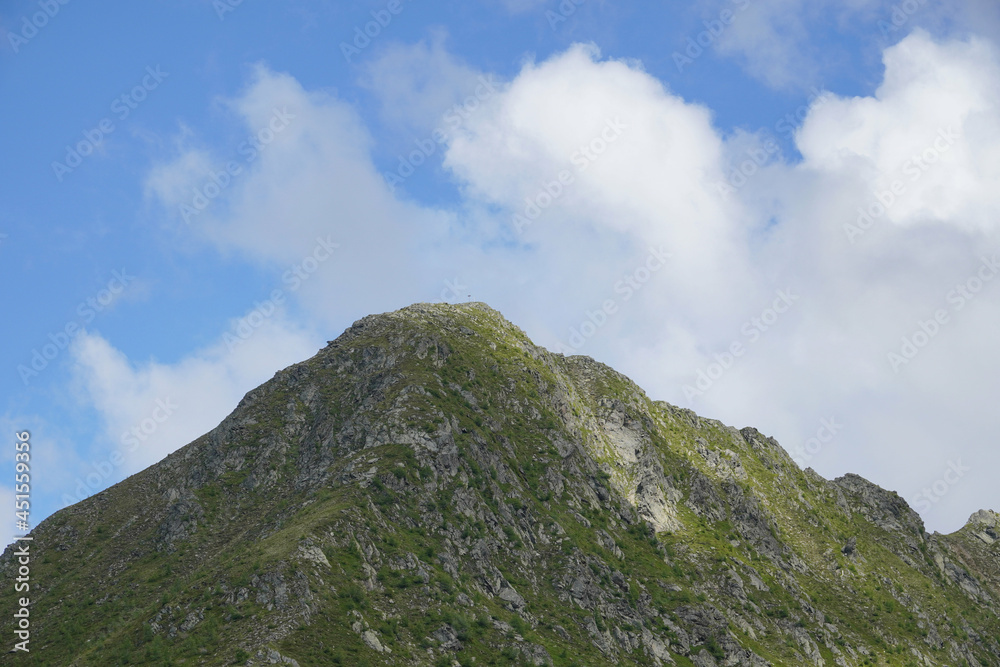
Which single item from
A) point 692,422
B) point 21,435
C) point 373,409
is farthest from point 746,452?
point 21,435

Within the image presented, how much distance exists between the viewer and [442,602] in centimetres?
10962

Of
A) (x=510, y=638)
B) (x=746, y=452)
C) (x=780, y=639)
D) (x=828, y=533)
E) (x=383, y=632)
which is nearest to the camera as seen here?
(x=383, y=632)

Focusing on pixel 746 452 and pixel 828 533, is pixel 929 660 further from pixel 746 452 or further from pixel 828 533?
pixel 746 452

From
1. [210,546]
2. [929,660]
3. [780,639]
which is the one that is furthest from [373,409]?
[929,660]

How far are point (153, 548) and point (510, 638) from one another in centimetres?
5919

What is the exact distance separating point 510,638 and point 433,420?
4165 centimetres

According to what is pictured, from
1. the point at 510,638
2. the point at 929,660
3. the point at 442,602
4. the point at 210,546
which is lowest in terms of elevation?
the point at 929,660

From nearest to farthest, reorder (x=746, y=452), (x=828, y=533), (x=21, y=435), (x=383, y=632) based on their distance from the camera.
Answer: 1. (x=21, y=435)
2. (x=383, y=632)
3. (x=828, y=533)
4. (x=746, y=452)

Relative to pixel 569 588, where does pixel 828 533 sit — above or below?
below

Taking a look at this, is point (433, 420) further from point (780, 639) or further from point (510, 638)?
point (780, 639)

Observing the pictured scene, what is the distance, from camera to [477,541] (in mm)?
126562

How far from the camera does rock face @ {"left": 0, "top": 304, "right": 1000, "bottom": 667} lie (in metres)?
102

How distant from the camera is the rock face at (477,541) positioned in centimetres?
10225

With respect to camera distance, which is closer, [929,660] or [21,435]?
[21,435]
